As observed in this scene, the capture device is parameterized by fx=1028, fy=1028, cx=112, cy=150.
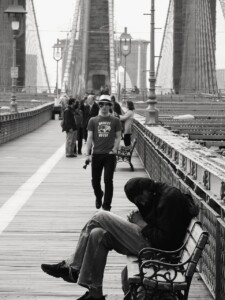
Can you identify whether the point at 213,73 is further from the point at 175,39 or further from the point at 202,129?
the point at 202,129

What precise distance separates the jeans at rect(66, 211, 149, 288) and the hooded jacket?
31 centimetres

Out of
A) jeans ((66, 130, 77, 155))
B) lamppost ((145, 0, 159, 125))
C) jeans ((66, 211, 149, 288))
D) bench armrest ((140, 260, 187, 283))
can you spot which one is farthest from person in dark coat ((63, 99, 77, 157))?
bench armrest ((140, 260, 187, 283))

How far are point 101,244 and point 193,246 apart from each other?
3.32ft

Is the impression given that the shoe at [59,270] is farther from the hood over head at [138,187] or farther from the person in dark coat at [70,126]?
the person in dark coat at [70,126]

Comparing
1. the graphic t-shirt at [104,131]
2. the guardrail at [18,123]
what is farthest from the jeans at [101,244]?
the guardrail at [18,123]

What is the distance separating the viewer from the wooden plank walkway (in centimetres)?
838

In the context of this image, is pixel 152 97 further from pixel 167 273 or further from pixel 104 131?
pixel 167 273

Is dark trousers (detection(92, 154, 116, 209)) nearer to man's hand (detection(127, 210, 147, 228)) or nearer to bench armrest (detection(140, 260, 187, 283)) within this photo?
man's hand (detection(127, 210, 147, 228))

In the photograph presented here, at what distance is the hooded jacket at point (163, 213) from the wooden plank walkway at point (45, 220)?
114 centimetres

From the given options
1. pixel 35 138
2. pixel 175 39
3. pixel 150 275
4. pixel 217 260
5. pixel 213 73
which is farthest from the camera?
pixel 175 39

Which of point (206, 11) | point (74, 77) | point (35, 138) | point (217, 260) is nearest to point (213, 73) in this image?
point (206, 11)

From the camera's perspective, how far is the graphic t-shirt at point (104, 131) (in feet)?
43.3

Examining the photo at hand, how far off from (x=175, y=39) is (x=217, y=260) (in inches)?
4109

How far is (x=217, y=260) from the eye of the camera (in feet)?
24.5
